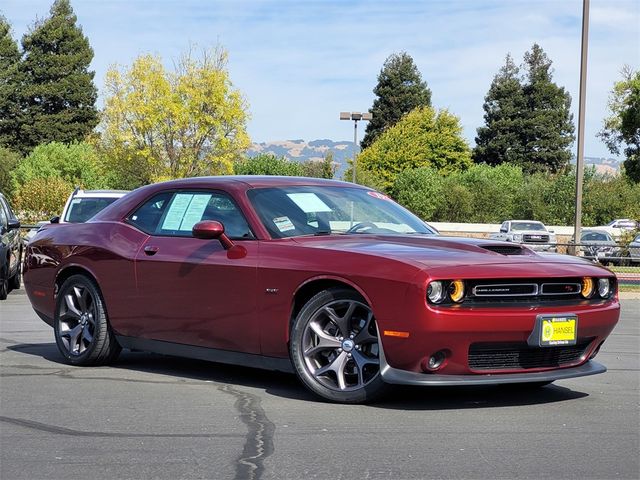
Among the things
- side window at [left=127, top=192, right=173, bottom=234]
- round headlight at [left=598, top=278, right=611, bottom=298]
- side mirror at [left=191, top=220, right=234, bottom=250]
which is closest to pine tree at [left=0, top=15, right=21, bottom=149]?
side window at [left=127, top=192, right=173, bottom=234]

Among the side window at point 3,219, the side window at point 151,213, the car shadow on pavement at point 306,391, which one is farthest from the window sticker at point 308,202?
the side window at point 3,219

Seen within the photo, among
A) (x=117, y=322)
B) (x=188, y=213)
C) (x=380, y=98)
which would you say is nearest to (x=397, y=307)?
(x=188, y=213)

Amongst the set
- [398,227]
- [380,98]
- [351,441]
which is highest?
[380,98]

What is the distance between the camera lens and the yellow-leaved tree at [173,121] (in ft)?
164

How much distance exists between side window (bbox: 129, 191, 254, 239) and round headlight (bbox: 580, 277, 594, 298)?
2.23 m

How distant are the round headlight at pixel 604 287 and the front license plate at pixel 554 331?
1.43 ft

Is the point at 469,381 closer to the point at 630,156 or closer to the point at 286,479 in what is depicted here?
the point at 286,479

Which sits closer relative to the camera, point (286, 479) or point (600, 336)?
point (286, 479)

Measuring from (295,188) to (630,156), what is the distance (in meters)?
54.2

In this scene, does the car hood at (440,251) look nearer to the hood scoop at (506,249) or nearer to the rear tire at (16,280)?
the hood scoop at (506,249)

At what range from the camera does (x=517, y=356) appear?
6422 millimetres

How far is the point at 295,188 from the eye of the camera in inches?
301

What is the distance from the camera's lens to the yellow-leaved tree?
164 ft

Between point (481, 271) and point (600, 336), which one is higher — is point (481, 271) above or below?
above
